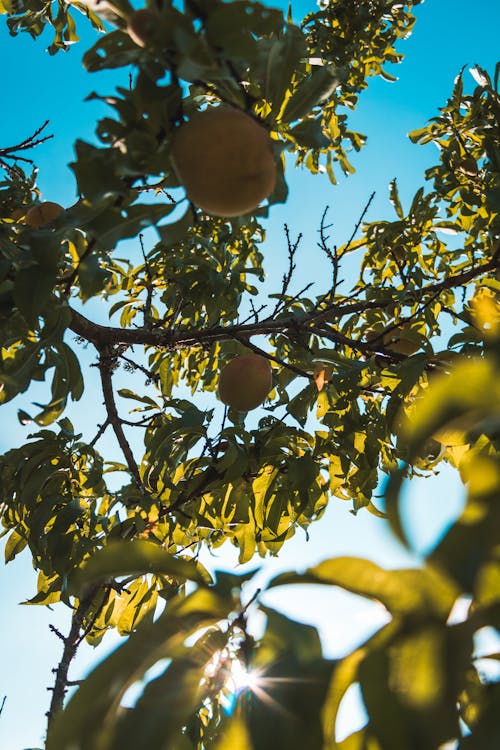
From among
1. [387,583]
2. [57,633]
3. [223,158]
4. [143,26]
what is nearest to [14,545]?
[57,633]

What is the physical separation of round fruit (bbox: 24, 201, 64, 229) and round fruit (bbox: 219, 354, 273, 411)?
3.60ft

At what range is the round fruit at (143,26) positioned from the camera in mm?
1023

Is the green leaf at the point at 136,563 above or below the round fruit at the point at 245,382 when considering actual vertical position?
below

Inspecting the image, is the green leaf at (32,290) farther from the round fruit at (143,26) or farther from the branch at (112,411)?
the branch at (112,411)

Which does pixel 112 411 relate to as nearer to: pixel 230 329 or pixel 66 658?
pixel 230 329

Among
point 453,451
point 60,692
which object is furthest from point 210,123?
point 60,692

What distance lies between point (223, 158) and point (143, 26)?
0.25 metres

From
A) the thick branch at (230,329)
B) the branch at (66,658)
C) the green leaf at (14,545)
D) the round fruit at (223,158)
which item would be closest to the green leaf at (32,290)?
the round fruit at (223,158)

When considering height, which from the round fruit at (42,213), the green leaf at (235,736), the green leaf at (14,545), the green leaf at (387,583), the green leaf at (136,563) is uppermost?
the round fruit at (42,213)

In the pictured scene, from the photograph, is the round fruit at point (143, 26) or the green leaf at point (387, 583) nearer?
the green leaf at point (387, 583)

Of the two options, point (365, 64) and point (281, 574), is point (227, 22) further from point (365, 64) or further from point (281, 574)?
point (365, 64)

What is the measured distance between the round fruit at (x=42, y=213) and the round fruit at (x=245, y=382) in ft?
3.60

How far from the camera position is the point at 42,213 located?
2.80 m

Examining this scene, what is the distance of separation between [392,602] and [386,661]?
50 mm
